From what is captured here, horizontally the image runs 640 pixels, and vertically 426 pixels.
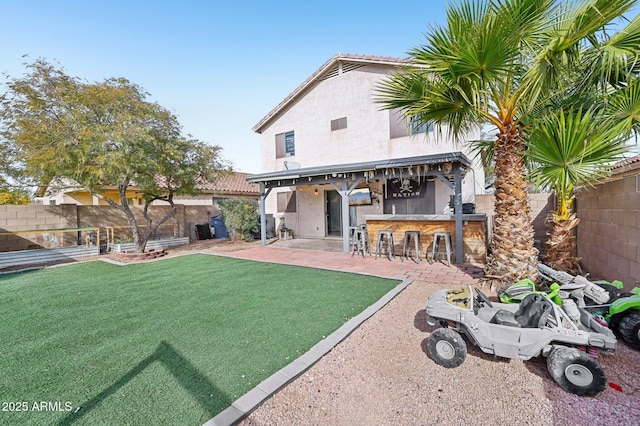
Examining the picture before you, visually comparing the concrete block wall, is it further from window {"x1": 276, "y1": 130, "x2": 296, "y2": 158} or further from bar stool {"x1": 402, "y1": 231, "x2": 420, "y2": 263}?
window {"x1": 276, "y1": 130, "x2": 296, "y2": 158}

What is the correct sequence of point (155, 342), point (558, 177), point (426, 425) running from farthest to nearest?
point (558, 177) < point (155, 342) < point (426, 425)

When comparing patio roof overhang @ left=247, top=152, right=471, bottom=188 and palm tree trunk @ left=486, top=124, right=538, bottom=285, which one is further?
patio roof overhang @ left=247, top=152, right=471, bottom=188

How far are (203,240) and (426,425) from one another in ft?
45.2

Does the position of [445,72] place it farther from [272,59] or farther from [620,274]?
[272,59]

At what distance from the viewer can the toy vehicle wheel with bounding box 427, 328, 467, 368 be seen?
2727 mm

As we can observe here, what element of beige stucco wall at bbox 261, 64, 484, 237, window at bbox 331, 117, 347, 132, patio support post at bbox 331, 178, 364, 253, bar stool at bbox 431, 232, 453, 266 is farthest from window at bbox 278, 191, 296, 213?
bar stool at bbox 431, 232, 453, 266

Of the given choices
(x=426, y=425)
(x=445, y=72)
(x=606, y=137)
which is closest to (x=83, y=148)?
(x=445, y=72)

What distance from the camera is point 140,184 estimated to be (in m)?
8.96

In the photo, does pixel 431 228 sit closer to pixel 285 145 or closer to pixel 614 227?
pixel 614 227

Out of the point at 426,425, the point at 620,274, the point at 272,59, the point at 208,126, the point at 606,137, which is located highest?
the point at 272,59

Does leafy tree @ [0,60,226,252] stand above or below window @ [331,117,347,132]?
below

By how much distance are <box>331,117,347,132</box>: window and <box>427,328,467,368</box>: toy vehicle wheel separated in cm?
1107

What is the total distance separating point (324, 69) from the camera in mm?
12867

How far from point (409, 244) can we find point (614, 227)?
4210 mm
